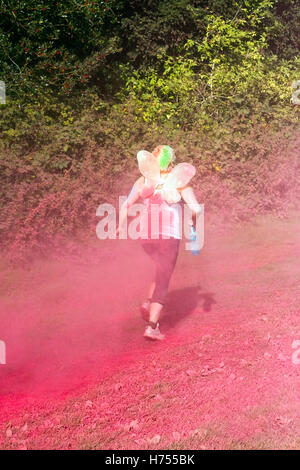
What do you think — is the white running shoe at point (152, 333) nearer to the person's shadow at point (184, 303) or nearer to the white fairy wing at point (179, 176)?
the person's shadow at point (184, 303)

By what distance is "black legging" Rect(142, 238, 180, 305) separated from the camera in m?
6.17

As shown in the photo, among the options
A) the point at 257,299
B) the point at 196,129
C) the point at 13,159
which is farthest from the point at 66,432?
the point at 196,129

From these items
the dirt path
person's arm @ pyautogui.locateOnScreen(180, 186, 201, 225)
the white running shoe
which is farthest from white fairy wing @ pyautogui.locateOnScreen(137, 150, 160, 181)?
the dirt path

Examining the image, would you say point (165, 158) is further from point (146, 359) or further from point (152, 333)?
point (146, 359)

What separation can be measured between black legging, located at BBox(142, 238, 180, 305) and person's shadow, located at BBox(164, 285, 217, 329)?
2.36 feet

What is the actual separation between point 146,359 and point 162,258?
1.13m

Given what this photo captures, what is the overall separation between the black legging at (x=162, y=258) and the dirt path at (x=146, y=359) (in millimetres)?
577

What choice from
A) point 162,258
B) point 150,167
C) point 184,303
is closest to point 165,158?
point 150,167

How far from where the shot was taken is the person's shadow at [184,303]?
23.5 feet

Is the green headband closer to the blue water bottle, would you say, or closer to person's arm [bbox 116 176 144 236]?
person's arm [bbox 116 176 144 236]

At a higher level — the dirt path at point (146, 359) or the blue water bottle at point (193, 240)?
the blue water bottle at point (193, 240)

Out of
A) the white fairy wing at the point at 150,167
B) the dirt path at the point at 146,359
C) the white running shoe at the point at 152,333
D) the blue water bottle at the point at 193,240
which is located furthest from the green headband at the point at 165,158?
the dirt path at the point at 146,359

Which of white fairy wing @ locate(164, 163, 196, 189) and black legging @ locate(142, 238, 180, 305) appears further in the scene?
black legging @ locate(142, 238, 180, 305)
